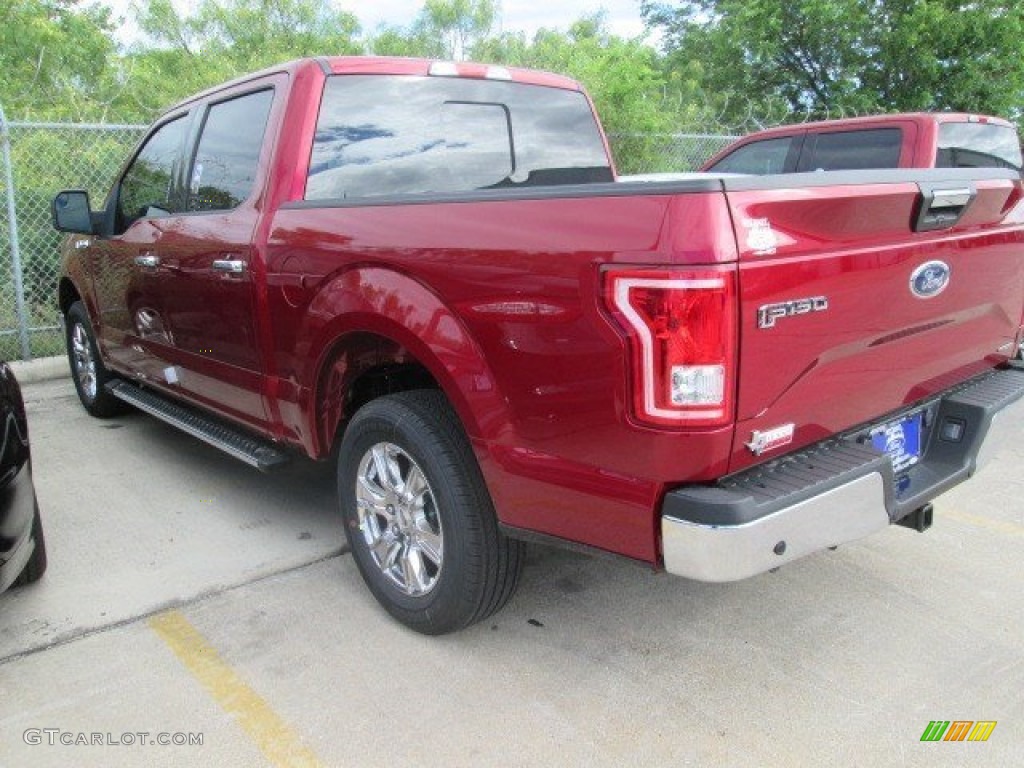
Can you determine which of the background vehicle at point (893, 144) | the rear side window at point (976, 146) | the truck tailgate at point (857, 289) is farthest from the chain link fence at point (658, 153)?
the truck tailgate at point (857, 289)

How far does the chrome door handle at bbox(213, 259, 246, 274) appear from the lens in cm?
340

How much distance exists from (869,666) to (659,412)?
1.40 meters

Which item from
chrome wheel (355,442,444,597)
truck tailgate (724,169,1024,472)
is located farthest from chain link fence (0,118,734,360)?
truck tailgate (724,169,1024,472)

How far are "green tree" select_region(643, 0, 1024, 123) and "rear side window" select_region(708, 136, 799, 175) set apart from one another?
659 cm

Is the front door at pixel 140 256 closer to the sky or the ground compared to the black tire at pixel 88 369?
closer to the sky

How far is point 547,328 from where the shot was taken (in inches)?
87.3

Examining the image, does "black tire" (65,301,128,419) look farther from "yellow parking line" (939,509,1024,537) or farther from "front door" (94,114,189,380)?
"yellow parking line" (939,509,1024,537)

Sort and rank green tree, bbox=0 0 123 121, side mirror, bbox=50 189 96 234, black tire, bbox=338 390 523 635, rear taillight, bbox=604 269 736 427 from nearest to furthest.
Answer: rear taillight, bbox=604 269 736 427 < black tire, bbox=338 390 523 635 < side mirror, bbox=50 189 96 234 < green tree, bbox=0 0 123 121

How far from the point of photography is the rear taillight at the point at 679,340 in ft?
6.45

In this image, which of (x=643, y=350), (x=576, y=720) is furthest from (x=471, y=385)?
(x=576, y=720)

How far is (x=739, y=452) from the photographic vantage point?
2145mm

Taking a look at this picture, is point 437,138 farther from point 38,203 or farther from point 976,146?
point 38,203

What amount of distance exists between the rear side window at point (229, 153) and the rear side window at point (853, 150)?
177 inches

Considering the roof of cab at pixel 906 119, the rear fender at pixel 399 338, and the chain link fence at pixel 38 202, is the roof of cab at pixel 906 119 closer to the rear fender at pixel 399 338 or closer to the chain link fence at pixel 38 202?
the rear fender at pixel 399 338
